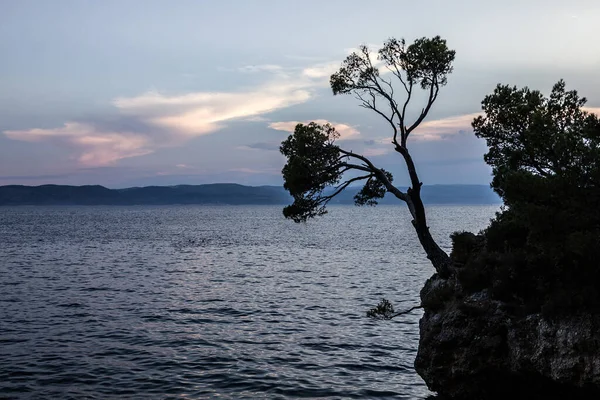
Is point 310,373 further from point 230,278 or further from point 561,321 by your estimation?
point 230,278

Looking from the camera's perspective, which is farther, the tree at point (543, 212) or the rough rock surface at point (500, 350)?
the rough rock surface at point (500, 350)

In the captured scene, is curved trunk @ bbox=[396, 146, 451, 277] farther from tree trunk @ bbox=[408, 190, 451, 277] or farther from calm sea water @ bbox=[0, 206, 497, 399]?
calm sea water @ bbox=[0, 206, 497, 399]

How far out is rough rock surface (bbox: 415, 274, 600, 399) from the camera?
689 inches

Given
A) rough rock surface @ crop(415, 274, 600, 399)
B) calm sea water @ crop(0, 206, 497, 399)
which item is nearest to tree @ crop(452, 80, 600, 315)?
rough rock surface @ crop(415, 274, 600, 399)

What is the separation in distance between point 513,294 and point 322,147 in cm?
1296

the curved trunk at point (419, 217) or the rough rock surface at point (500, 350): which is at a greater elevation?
the curved trunk at point (419, 217)

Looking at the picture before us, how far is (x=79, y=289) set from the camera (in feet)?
156

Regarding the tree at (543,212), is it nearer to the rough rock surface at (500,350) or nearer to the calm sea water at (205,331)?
the rough rock surface at (500,350)

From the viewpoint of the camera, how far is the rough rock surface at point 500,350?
17500 millimetres

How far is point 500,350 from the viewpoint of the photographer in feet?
66.3

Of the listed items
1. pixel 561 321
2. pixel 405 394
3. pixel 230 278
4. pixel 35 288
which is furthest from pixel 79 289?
pixel 561 321

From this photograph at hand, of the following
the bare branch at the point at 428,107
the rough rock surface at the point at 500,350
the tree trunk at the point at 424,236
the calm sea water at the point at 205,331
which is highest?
the bare branch at the point at 428,107

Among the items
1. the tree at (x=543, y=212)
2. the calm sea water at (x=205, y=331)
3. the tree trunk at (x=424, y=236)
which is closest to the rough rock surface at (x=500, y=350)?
the tree at (x=543, y=212)

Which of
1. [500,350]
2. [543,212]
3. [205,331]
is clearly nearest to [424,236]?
[500,350]
